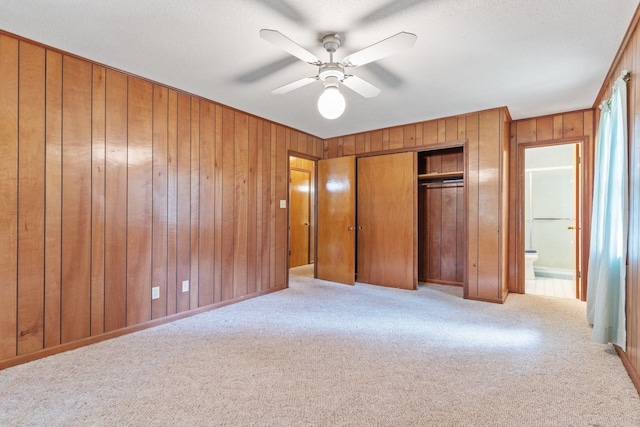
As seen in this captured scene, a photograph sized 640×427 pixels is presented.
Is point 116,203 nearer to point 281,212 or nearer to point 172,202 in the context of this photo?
point 172,202

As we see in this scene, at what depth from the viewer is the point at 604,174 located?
255cm

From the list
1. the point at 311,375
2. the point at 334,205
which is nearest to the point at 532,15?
the point at 311,375

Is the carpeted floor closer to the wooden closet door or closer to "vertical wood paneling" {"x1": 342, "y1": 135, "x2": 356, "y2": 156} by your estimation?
the wooden closet door

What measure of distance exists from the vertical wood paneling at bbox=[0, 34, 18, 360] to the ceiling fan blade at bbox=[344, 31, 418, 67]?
7.52ft

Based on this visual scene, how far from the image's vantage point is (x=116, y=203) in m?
2.63

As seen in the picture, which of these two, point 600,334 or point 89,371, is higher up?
point 600,334

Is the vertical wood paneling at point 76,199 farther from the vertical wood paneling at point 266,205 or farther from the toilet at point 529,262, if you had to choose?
the toilet at point 529,262

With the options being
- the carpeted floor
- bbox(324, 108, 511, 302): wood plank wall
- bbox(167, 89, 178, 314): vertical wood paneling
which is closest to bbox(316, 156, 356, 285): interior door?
bbox(324, 108, 511, 302): wood plank wall

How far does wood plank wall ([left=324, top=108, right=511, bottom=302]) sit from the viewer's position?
142 inches

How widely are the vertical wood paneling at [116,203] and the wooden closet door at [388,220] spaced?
313cm

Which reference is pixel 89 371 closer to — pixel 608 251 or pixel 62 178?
pixel 62 178

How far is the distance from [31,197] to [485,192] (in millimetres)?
4331

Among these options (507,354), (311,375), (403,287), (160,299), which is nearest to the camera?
(311,375)

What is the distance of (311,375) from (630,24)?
3.05 metres
